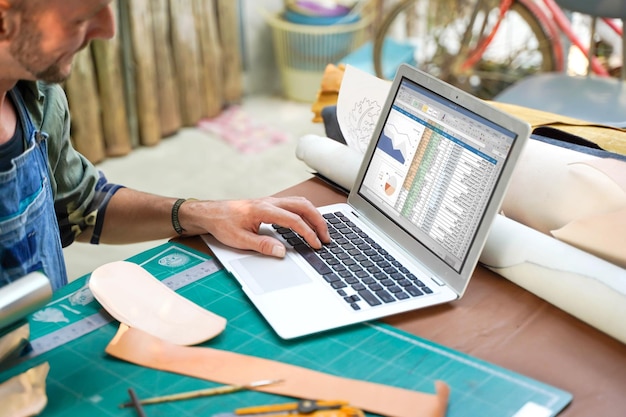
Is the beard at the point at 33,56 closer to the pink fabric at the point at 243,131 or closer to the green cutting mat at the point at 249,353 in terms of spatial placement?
the green cutting mat at the point at 249,353

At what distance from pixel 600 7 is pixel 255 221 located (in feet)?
5.68

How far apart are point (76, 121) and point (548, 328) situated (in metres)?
2.68

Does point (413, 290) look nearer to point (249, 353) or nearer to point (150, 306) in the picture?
point (249, 353)

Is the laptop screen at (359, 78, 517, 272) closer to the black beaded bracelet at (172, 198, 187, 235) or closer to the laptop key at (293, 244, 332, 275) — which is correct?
the laptop key at (293, 244, 332, 275)

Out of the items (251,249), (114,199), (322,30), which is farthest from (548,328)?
(322,30)

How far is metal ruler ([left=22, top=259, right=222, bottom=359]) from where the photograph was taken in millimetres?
980

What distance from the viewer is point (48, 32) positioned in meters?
0.96

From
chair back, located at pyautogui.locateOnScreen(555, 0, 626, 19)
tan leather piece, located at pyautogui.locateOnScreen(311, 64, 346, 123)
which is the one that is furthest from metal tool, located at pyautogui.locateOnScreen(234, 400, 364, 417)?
chair back, located at pyautogui.locateOnScreen(555, 0, 626, 19)

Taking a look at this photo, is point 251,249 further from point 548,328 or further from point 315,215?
point 548,328

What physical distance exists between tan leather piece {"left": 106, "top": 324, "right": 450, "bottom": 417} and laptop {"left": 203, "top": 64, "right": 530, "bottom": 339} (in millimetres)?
73

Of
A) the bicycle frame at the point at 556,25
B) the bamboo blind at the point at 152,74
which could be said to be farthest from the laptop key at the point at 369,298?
the bamboo blind at the point at 152,74

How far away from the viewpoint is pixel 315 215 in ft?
4.00

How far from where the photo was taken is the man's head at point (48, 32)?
0.94 meters

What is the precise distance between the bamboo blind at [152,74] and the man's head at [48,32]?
2.24 metres
